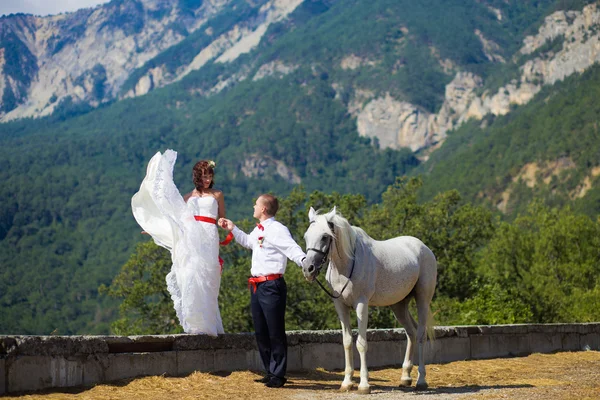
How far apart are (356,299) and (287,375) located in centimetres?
187

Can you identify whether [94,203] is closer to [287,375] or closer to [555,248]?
[555,248]

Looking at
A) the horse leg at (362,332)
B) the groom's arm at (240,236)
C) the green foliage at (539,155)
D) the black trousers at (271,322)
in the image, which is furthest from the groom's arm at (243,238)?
the green foliage at (539,155)

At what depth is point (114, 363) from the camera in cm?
949

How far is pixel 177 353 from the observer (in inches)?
399

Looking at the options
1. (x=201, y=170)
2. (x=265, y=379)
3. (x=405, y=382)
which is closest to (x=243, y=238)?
(x=201, y=170)

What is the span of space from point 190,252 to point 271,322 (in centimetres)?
130

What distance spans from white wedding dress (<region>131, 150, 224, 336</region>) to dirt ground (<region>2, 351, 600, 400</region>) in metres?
0.73

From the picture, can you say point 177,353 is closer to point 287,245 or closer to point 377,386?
point 287,245

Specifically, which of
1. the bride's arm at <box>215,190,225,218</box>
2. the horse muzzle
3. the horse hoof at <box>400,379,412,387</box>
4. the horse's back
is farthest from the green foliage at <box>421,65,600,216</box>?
the horse muzzle

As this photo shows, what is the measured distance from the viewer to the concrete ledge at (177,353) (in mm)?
8672

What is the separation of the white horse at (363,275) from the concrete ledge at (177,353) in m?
1.45

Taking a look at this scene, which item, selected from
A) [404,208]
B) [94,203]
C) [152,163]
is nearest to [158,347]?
[152,163]

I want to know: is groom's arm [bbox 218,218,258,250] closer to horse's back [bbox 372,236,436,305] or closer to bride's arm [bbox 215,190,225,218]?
bride's arm [bbox 215,190,225,218]

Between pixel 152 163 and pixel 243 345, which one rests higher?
pixel 152 163
